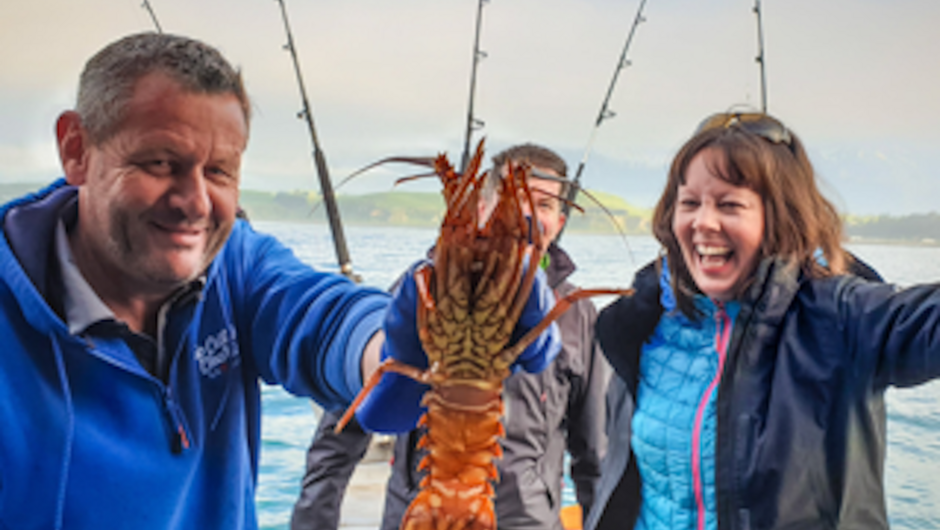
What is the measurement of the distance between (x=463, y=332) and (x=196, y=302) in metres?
0.62

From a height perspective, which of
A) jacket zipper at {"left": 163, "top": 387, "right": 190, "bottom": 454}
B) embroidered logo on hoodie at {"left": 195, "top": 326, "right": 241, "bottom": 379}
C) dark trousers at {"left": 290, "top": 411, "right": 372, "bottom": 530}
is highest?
embroidered logo on hoodie at {"left": 195, "top": 326, "right": 241, "bottom": 379}

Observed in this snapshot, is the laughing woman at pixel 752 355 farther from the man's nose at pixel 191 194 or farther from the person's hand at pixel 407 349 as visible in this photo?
the man's nose at pixel 191 194

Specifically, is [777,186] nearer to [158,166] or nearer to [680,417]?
[680,417]

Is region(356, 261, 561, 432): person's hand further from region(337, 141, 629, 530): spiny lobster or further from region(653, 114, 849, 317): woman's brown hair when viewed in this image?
region(653, 114, 849, 317): woman's brown hair

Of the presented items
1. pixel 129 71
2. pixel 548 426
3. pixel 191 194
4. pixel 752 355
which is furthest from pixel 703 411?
pixel 129 71

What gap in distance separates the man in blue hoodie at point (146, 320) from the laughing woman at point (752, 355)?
0.69 metres

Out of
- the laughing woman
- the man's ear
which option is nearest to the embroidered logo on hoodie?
the man's ear

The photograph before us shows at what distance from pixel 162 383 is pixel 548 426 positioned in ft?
3.72

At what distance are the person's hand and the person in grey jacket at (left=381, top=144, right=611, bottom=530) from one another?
0.69 m

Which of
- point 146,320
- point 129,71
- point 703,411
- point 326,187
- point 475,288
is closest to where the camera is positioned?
point 475,288

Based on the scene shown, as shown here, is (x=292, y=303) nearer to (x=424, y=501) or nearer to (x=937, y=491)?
(x=424, y=501)

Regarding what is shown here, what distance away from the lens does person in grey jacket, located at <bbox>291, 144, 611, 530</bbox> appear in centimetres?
174

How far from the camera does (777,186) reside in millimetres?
1503

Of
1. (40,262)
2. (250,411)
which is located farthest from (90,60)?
(250,411)
